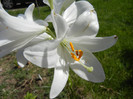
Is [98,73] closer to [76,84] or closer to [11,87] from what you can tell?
[76,84]

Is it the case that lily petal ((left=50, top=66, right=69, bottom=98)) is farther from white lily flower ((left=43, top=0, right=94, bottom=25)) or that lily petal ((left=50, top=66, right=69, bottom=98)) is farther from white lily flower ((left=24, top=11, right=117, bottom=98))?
white lily flower ((left=43, top=0, right=94, bottom=25))

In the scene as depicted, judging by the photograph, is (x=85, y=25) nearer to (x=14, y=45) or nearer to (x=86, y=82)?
(x=14, y=45)

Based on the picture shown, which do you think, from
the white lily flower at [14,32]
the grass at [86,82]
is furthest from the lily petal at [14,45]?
the grass at [86,82]

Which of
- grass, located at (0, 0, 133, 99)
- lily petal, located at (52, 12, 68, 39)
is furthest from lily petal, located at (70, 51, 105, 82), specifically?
grass, located at (0, 0, 133, 99)

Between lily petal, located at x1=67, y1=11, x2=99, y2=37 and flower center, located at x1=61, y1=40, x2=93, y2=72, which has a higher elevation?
lily petal, located at x1=67, y1=11, x2=99, y2=37

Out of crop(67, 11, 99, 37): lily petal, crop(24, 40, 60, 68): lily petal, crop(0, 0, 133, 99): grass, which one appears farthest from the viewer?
crop(0, 0, 133, 99): grass

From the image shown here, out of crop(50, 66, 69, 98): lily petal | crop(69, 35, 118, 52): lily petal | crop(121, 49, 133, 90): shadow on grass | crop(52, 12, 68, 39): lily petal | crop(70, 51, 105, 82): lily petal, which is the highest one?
crop(52, 12, 68, 39): lily petal

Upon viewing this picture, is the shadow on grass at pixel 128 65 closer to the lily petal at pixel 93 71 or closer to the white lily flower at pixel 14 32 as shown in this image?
the lily petal at pixel 93 71
